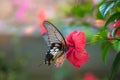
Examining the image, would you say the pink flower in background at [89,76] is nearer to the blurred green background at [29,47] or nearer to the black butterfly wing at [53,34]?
the blurred green background at [29,47]

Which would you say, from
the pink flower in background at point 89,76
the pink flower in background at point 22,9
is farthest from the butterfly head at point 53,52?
the pink flower in background at point 22,9

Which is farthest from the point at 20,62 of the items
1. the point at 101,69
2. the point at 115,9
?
the point at 115,9

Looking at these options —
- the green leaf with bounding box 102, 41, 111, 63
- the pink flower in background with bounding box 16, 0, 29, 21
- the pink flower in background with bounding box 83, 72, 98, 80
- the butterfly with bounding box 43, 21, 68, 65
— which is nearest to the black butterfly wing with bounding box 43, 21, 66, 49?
the butterfly with bounding box 43, 21, 68, 65

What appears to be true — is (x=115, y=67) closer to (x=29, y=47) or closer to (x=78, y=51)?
(x=78, y=51)

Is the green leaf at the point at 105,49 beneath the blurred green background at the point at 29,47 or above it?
above

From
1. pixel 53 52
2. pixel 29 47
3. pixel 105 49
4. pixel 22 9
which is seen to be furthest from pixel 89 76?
pixel 53 52

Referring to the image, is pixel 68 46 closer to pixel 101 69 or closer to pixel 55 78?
pixel 55 78
